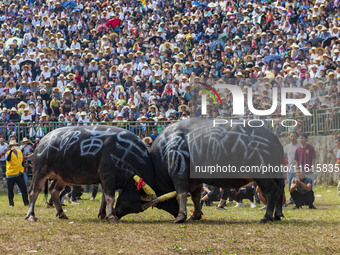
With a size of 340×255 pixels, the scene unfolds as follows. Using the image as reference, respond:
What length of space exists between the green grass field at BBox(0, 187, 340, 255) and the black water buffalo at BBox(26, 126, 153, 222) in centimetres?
72

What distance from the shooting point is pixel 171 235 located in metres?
11.2

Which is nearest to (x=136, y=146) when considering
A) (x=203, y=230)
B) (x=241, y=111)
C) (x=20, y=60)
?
(x=203, y=230)

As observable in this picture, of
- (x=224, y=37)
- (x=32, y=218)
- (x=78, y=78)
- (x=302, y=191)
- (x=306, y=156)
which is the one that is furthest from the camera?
(x=224, y=37)

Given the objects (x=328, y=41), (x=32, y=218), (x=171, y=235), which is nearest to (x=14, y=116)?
(x=32, y=218)

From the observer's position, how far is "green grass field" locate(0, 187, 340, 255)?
9.73 meters

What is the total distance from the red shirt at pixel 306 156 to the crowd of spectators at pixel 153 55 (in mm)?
A: 4681

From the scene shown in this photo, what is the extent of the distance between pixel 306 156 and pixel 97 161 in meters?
5.88

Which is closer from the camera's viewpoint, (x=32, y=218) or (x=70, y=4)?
(x=32, y=218)

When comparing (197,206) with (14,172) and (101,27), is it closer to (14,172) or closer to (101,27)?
(14,172)

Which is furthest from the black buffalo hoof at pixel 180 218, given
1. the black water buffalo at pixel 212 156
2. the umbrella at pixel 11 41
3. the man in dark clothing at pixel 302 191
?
the umbrella at pixel 11 41

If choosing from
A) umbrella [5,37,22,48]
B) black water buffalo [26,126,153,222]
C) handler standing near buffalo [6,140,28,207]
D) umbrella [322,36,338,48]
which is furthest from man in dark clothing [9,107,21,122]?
umbrella [322,36,338,48]

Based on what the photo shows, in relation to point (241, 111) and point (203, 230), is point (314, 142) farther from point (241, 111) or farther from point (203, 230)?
point (203, 230)

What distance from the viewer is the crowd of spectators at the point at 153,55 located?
2522 centimetres

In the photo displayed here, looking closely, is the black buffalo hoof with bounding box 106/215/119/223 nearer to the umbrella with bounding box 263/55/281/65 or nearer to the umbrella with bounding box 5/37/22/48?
the umbrella with bounding box 263/55/281/65
